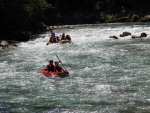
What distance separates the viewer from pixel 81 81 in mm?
18391

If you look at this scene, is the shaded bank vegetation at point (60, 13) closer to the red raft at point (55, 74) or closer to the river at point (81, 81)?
the river at point (81, 81)

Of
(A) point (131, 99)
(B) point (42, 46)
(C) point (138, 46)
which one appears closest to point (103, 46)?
(C) point (138, 46)

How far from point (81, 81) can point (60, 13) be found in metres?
59.0

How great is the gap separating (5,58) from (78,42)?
1047 centimetres

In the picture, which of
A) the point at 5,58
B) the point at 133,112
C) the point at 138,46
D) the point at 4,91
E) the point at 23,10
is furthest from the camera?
the point at 23,10

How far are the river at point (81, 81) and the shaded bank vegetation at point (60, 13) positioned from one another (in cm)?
1163

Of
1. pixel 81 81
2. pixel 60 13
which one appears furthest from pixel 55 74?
pixel 60 13

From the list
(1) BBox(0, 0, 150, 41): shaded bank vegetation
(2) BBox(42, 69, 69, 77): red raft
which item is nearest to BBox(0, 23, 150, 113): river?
(2) BBox(42, 69, 69, 77): red raft

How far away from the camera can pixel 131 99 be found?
14641mm

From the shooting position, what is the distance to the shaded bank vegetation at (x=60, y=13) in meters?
41.3

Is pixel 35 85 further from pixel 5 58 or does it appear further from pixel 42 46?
pixel 42 46

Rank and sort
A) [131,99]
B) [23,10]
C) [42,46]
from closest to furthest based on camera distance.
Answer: [131,99], [42,46], [23,10]

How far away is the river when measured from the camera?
14.1 m

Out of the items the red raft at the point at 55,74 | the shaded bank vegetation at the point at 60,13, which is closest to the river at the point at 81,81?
the red raft at the point at 55,74
